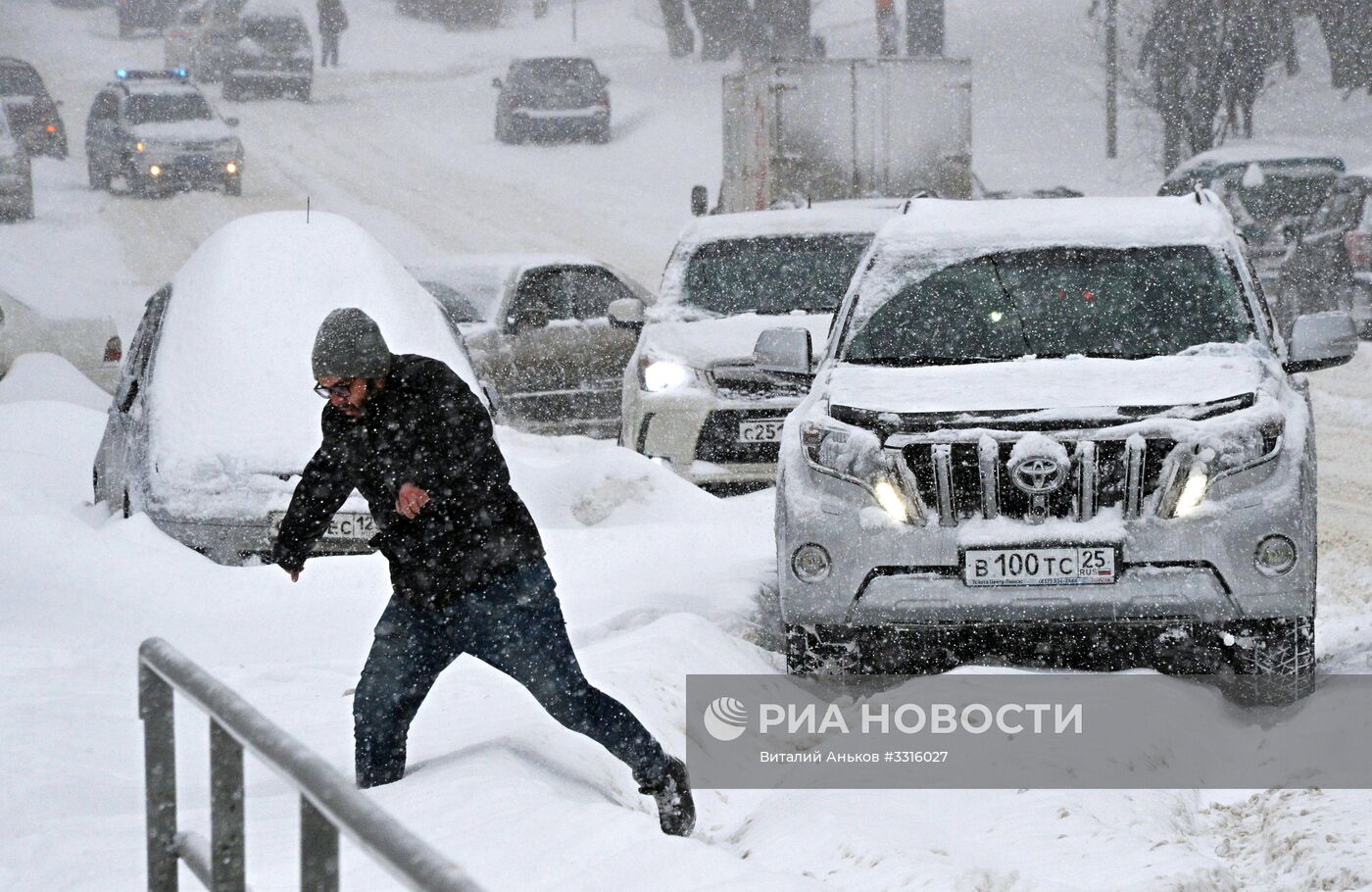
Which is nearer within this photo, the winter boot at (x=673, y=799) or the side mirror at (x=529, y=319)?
the winter boot at (x=673, y=799)

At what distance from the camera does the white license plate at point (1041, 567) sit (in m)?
6.02

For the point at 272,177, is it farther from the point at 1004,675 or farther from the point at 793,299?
the point at 1004,675

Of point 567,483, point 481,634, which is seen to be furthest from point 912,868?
point 567,483

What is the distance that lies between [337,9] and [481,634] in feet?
163

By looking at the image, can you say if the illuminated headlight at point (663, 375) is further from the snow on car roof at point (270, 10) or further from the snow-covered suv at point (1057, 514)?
the snow on car roof at point (270, 10)

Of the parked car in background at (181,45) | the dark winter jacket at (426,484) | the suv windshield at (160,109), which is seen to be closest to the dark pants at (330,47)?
the parked car in background at (181,45)

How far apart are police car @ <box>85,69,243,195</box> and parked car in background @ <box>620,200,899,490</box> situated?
2190 cm

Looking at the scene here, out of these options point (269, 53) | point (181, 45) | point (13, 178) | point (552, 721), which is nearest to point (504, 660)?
point (552, 721)

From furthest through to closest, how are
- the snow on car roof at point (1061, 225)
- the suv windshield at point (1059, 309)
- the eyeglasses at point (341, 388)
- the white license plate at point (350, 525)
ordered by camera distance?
the white license plate at point (350, 525), the snow on car roof at point (1061, 225), the suv windshield at point (1059, 309), the eyeglasses at point (341, 388)

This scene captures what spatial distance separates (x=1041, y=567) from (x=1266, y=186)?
18.1 m

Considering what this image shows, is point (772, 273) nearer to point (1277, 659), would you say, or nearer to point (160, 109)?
point (1277, 659)

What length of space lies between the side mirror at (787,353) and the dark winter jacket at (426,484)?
260cm

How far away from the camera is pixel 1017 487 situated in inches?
239

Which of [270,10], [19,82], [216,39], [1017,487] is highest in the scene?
[270,10]
